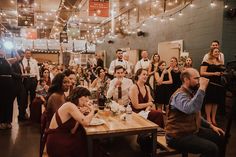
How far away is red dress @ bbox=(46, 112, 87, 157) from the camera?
2641 millimetres

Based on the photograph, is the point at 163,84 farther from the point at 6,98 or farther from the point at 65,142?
the point at 65,142

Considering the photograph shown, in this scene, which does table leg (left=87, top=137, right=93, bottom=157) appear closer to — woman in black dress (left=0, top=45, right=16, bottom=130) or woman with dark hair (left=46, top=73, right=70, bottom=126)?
woman with dark hair (left=46, top=73, right=70, bottom=126)

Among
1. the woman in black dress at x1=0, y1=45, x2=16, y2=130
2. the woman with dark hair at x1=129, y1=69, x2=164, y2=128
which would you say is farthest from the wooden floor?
the woman with dark hair at x1=129, y1=69, x2=164, y2=128

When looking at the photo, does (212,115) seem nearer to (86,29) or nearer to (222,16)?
(222,16)

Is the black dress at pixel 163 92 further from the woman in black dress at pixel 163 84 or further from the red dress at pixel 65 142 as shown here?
the red dress at pixel 65 142

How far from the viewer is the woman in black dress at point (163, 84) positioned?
6.07 m

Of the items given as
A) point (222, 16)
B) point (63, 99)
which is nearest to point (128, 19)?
point (222, 16)

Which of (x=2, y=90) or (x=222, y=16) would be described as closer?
(x=2, y=90)

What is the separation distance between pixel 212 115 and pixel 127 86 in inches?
79.1

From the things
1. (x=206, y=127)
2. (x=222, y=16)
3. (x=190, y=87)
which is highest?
(x=222, y=16)

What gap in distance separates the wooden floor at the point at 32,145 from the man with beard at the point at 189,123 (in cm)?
123

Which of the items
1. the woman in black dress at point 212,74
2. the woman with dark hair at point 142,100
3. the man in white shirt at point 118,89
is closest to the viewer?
the woman with dark hair at point 142,100

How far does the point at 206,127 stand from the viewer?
10.1ft

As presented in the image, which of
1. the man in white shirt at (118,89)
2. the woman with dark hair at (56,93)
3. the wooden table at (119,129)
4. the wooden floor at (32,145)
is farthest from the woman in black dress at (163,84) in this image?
the wooden table at (119,129)
